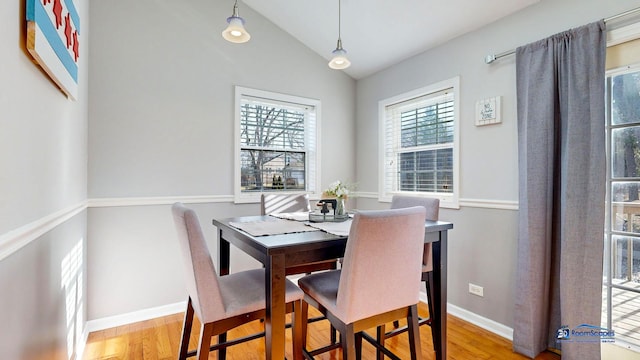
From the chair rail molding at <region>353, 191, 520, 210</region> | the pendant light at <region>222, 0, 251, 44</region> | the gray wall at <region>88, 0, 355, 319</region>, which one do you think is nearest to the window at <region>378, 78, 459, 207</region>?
the chair rail molding at <region>353, 191, 520, 210</region>

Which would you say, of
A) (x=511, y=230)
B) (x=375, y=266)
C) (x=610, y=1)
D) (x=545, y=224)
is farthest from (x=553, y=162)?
(x=375, y=266)

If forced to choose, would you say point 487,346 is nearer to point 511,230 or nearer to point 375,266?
point 511,230

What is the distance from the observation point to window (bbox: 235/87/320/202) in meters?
3.07

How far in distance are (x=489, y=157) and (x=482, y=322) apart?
134cm

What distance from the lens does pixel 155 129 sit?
8.52ft

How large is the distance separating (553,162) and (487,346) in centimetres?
136

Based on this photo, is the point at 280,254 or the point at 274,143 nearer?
the point at 280,254

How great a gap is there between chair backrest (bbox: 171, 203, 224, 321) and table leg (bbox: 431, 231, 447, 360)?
1.31 metres

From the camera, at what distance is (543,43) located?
2033 millimetres

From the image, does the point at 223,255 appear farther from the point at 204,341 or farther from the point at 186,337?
the point at 204,341

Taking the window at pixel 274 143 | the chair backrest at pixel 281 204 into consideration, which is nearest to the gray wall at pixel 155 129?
the window at pixel 274 143

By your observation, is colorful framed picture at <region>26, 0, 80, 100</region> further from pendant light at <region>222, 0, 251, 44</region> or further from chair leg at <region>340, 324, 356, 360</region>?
chair leg at <region>340, 324, 356, 360</region>

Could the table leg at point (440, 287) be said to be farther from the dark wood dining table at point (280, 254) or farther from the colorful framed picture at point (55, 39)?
the colorful framed picture at point (55, 39)

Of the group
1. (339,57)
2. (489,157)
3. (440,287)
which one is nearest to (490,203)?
(489,157)
